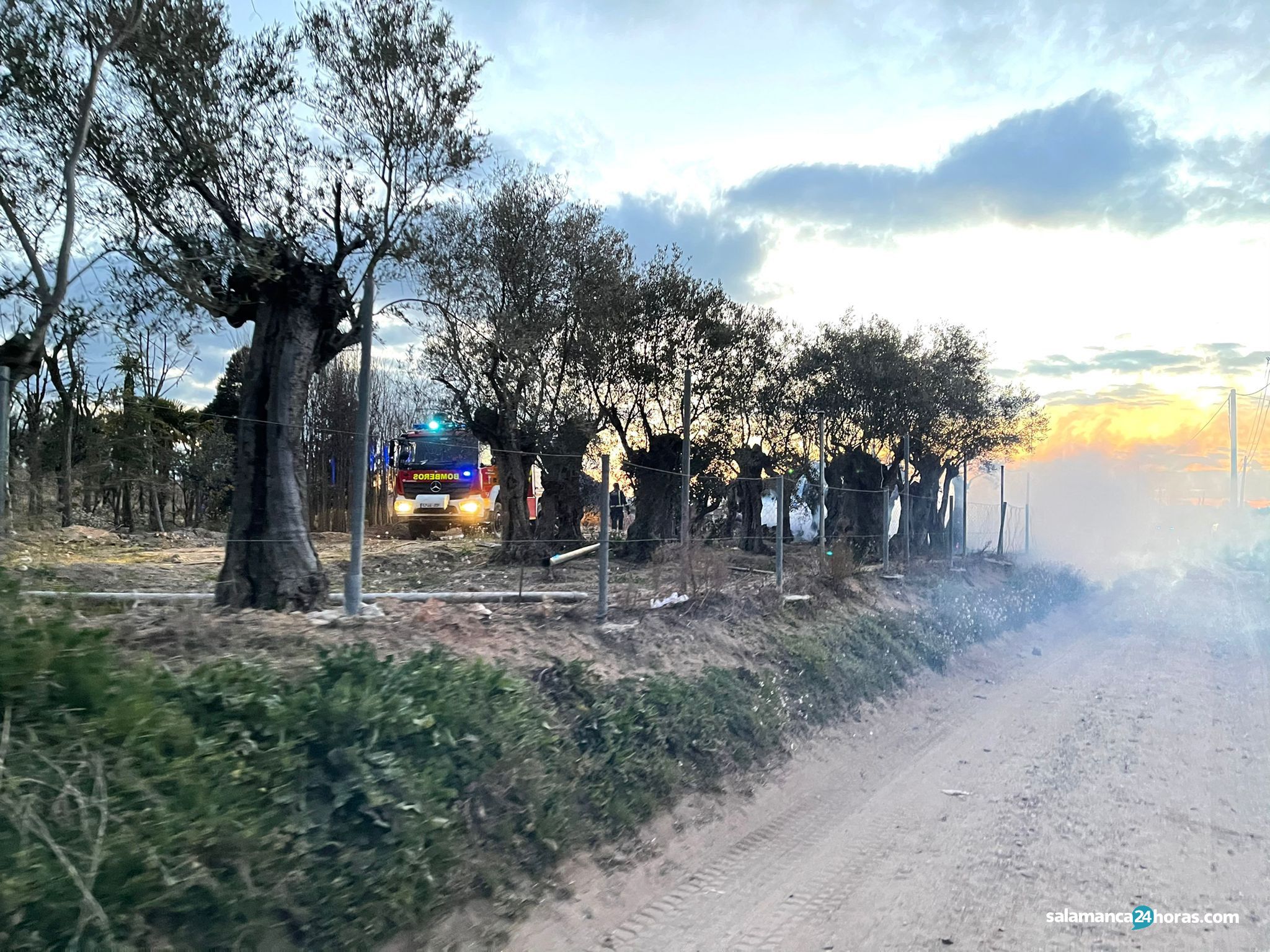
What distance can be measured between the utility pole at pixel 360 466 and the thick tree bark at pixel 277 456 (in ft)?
1.70

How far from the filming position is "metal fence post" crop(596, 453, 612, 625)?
760cm

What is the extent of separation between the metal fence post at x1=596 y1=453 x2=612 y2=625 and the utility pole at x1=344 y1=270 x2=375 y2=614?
2.13m

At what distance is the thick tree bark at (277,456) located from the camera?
24.7 ft

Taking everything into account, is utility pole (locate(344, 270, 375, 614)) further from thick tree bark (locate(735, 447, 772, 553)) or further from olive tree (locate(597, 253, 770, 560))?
thick tree bark (locate(735, 447, 772, 553))

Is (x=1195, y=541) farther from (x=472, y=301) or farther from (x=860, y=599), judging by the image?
(x=472, y=301)

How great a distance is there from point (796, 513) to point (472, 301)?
50.0 ft

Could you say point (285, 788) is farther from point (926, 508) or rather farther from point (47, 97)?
point (926, 508)

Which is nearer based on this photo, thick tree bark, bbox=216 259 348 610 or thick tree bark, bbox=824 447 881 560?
thick tree bark, bbox=216 259 348 610

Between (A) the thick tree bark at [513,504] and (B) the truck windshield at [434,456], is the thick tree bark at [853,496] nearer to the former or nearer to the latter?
(A) the thick tree bark at [513,504]

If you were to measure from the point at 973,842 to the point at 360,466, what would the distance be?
18.5ft

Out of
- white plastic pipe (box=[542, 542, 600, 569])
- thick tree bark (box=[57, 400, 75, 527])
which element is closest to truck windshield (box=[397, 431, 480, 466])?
white plastic pipe (box=[542, 542, 600, 569])

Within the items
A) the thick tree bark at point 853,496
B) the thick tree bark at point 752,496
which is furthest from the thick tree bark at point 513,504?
the thick tree bark at point 853,496

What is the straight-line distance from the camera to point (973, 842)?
5387 millimetres

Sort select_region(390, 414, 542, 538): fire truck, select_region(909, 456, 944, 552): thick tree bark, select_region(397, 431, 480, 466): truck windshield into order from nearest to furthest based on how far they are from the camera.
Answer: select_region(397, 431, 480, 466): truck windshield, select_region(909, 456, 944, 552): thick tree bark, select_region(390, 414, 542, 538): fire truck
